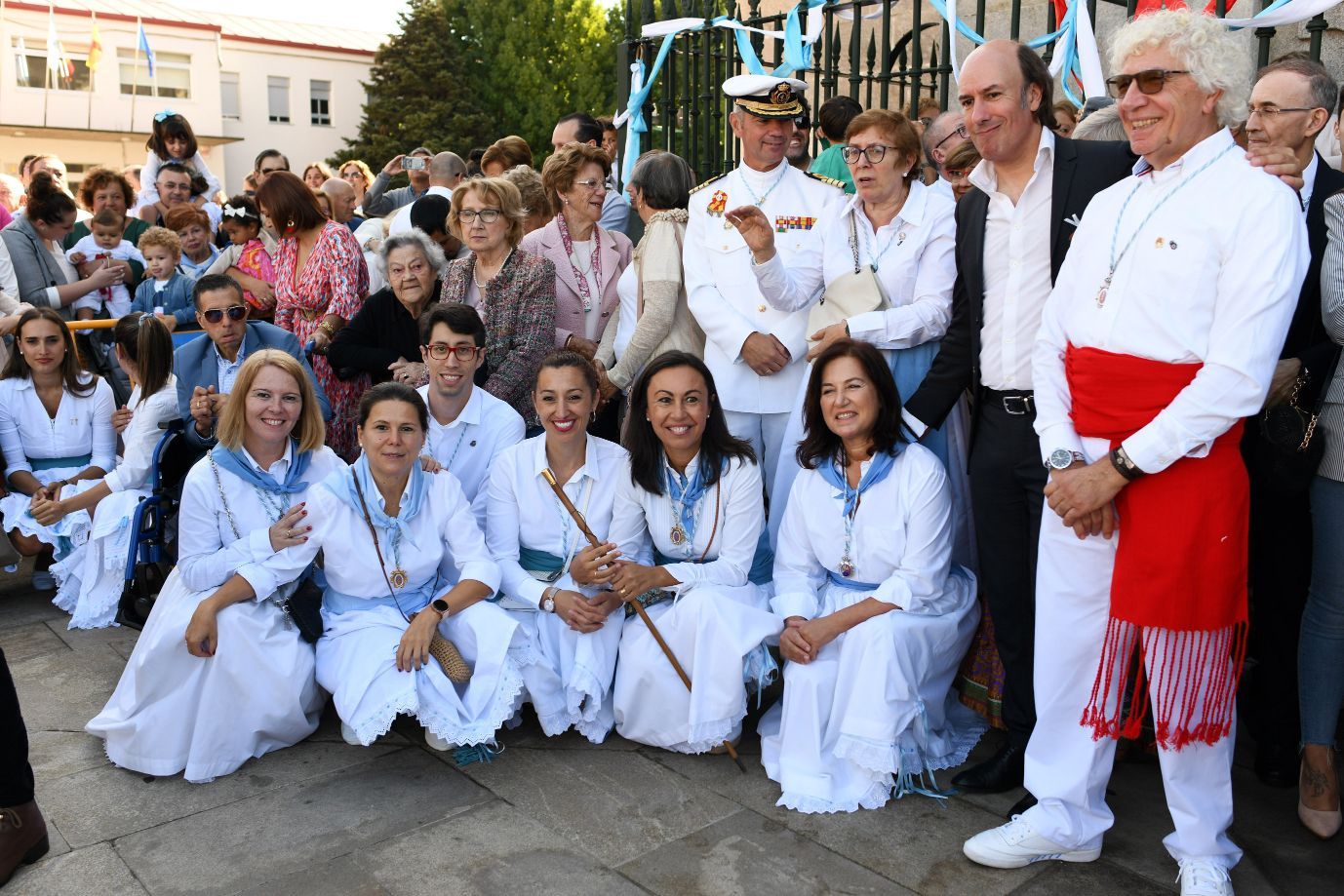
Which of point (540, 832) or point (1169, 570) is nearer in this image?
point (1169, 570)

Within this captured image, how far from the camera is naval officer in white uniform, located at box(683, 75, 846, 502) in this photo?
432 centimetres

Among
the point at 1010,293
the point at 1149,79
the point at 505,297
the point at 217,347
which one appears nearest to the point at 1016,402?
the point at 1010,293

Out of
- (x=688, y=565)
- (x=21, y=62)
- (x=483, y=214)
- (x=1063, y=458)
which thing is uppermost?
(x=21, y=62)

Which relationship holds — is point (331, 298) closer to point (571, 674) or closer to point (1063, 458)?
point (571, 674)

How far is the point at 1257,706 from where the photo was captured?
3588mm

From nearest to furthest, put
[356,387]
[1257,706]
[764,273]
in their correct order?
[1257,706]
[764,273]
[356,387]

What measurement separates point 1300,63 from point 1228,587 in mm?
1562

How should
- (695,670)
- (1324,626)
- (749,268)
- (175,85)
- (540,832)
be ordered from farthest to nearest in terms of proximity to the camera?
1. (175,85)
2. (749,268)
3. (695,670)
4. (540,832)
5. (1324,626)

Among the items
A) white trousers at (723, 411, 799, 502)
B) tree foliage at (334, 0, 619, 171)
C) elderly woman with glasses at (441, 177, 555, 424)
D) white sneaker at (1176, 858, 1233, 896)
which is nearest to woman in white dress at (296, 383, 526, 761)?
elderly woman with glasses at (441, 177, 555, 424)

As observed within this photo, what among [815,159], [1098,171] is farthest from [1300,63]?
[815,159]

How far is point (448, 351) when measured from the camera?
15.0 feet

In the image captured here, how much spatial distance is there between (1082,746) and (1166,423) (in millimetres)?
940

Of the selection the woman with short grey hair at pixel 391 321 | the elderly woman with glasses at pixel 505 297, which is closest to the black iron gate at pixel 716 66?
the elderly woman with glasses at pixel 505 297

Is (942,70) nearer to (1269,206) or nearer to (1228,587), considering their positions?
(1269,206)
